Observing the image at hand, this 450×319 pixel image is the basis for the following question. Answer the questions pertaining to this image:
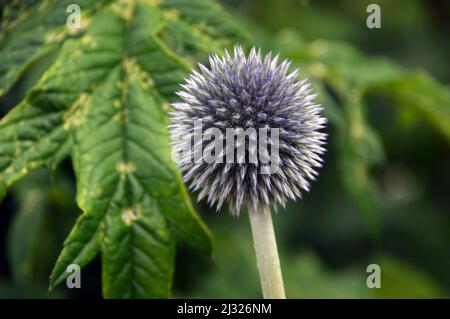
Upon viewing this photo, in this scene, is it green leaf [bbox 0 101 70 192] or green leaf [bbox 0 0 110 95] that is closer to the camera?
green leaf [bbox 0 101 70 192]

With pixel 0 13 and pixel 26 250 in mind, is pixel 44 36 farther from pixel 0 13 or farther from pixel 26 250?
pixel 26 250

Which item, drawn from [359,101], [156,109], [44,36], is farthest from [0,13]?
[359,101]

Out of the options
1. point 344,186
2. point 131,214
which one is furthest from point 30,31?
point 344,186

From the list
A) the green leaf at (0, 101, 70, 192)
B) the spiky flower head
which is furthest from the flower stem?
the green leaf at (0, 101, 70, 192)

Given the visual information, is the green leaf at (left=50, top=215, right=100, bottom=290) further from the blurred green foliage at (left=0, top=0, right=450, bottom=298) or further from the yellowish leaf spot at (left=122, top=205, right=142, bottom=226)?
the blurred green foliage at (left=0, top=0, right=450, bottom=298)

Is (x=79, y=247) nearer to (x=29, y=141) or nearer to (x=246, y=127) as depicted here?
(x=29, y=141)

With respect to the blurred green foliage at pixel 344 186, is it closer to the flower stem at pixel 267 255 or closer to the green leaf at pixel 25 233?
the green leaf at pixel 25 233
